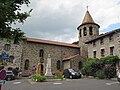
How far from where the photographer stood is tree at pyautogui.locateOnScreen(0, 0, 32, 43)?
293 inches

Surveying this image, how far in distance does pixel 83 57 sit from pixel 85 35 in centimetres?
604

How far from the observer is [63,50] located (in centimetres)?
3953

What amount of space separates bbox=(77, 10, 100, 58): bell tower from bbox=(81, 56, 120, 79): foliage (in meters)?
10.4

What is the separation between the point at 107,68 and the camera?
24.2 m

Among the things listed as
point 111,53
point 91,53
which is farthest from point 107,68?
point 91,53

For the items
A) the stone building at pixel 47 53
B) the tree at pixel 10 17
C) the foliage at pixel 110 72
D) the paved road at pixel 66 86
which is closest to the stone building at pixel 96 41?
the stone building at pixel 47 53

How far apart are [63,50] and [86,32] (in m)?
6.73

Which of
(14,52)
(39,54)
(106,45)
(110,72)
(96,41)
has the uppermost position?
(96,41)

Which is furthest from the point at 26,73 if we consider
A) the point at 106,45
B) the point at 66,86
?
the point at 66,86

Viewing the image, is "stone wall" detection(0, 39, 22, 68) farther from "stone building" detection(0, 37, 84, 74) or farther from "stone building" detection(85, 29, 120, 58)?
"stone building" detection(85, 29, 120, 58)

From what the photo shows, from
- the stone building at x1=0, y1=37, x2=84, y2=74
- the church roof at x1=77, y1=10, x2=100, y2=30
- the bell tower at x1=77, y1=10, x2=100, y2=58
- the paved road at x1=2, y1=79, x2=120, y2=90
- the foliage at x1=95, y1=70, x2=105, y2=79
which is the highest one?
the church roof at x1=77, y1=10, x2=100, y2=30

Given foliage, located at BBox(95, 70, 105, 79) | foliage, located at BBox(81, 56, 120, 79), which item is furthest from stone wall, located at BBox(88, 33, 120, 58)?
foliage, located at BBox(95, 70, 105, 79)

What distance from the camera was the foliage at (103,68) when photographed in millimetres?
23938

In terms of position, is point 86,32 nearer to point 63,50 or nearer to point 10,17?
point 63,50
